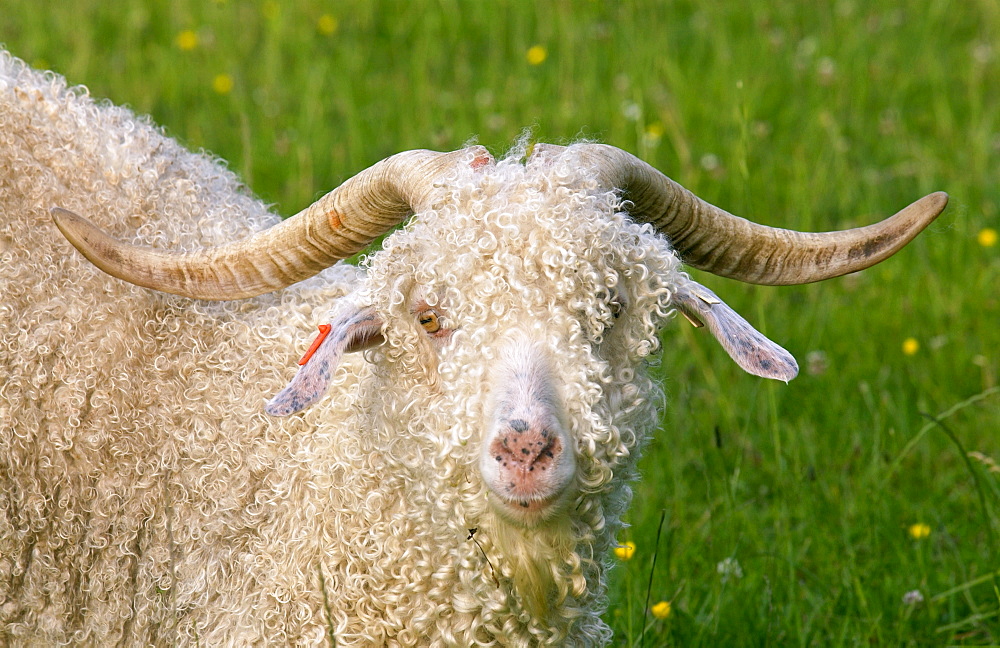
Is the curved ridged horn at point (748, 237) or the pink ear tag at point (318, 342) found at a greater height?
the curved ridged horn at point (748, 237)

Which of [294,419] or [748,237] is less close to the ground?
[748,237]

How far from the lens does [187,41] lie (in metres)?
7.92

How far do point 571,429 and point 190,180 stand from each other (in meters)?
1.71

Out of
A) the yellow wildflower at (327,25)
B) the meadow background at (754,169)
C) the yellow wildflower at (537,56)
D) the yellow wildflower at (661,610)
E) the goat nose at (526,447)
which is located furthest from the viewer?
the yellow wildflower at (327,25)

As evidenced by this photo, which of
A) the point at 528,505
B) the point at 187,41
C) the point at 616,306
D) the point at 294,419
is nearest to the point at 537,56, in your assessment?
the point at 187,41

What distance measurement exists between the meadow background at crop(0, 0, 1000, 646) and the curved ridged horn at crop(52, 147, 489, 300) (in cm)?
32

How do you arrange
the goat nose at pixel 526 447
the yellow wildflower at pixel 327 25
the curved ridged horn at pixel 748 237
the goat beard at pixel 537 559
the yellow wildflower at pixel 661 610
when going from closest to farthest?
the goat nose at pixel 526 447 < the goat beard at pixel 537 559 < the curved ridged horn at pixel 748 237 < the yellow wildflower at pixel 661 610 < the yellow wildflower at pixel 327 25

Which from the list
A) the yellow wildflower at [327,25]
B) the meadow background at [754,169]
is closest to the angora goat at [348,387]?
the meadow background at [754,169]

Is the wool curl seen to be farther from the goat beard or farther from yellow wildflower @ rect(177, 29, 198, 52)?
yellow wildflower @ rect(177, 29, 198, 52)

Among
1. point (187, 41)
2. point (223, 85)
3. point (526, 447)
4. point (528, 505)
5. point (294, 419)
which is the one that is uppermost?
point (187, 41)

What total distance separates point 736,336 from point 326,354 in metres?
1.02

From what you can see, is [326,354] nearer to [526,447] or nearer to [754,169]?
→ [526,447]

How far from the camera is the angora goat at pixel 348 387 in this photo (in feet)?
9.02

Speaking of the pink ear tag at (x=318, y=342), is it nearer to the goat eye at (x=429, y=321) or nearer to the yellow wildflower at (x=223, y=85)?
the goat eye at (x=429, y=321)
